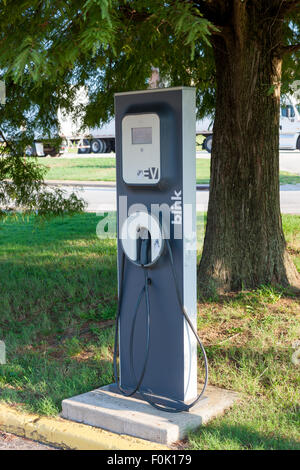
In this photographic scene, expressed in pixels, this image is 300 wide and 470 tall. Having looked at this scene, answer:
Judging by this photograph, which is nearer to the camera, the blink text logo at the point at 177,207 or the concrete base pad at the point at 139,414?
the concrete base pad at the point at 139,414

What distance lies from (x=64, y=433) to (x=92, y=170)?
18.4 meters

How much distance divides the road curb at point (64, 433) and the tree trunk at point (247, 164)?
2.51 meters

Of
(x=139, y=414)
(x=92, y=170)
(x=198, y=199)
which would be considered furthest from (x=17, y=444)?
(x=92, y=170)

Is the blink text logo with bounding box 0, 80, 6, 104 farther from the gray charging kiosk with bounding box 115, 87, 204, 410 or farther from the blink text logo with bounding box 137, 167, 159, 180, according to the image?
the blink text logo with bounding box 137, 167, 159, 180

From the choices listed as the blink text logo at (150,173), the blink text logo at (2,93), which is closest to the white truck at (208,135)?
the blink text logo at (2,93)

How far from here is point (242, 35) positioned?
5.84 m

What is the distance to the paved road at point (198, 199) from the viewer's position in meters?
13.0

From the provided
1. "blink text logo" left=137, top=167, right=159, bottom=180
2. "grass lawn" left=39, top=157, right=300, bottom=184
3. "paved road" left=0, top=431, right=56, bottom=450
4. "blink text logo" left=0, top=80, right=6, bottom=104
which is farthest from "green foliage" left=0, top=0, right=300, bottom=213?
"grass lawn" left=39, top=157, right=300, bottom=184

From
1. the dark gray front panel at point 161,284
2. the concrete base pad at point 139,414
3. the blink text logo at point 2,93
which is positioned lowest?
the concrete base pad at point 139,414

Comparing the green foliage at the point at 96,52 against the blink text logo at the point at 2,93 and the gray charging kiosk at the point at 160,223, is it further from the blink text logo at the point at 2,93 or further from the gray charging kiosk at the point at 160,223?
the gray charging kiosk at the point at 160,223

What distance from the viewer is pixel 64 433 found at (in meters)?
3.79

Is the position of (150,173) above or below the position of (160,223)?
above

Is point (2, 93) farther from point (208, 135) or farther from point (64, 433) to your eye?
point (208, 135)
